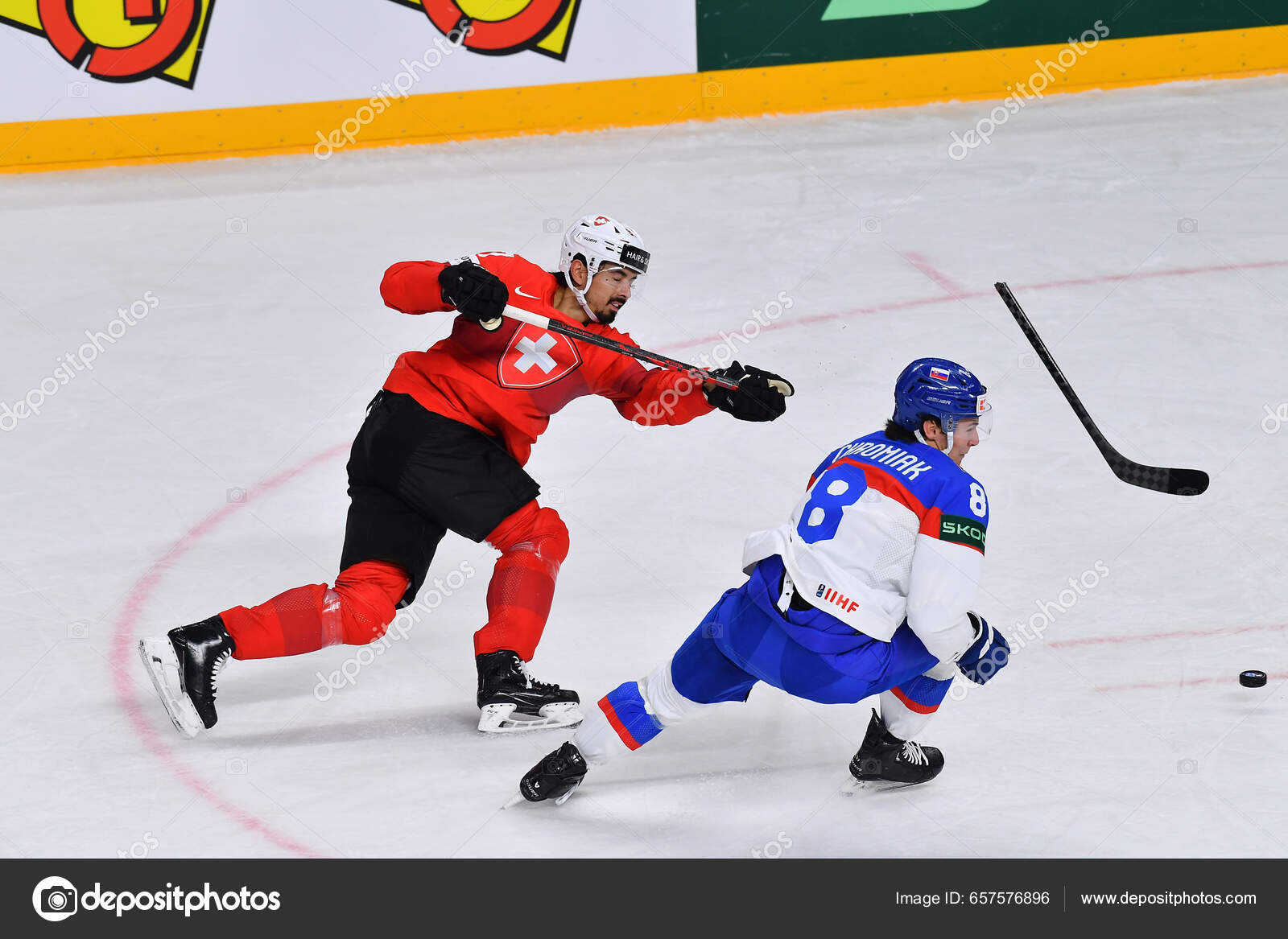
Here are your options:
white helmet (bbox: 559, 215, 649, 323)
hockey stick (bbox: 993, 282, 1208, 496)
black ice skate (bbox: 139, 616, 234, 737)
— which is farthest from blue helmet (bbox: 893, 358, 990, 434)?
black ice skate (bbox: 139, 616, 234, 737)

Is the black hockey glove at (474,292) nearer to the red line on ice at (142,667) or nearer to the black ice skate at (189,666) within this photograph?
the black ice skate at (189,666)

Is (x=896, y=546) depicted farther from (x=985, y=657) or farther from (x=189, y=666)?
(x=189, y=666)

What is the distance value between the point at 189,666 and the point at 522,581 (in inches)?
33.3

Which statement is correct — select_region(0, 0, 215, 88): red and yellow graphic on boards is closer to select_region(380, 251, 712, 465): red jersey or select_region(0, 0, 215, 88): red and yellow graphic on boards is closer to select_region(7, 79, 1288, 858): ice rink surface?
select_region(7, 79, 1288, 858): ice rink surface

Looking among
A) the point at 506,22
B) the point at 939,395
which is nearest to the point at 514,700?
the point at 939,395

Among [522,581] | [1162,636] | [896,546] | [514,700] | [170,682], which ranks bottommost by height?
[1162,636]

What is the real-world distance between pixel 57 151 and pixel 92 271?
148 centimetres

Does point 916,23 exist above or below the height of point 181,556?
above

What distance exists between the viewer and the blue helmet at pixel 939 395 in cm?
359

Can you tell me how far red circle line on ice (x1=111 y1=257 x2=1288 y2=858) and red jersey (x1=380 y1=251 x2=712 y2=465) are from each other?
42.1 inches

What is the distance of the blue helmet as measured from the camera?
141 inches

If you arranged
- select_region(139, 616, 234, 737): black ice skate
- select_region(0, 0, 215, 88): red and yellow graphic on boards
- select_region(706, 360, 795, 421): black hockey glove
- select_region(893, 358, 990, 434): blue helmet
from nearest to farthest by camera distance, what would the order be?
select_region(893, 358, 990, 434): blue helmet < select_region(139, 616, 234, 737): black ice skate < select_region(706, 360, 795, 421): black hockey glove < select_region(0, 0, 215, 88): red and yellow graphic on boards

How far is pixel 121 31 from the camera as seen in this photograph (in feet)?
28.2

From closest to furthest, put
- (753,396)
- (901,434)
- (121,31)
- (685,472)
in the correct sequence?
(901,434) → (753,396) → (685,472) → (121,31)
